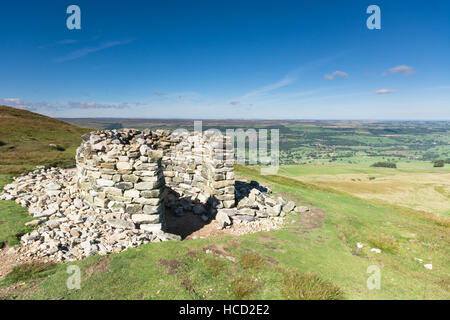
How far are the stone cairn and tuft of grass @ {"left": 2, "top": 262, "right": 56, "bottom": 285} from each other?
40cm

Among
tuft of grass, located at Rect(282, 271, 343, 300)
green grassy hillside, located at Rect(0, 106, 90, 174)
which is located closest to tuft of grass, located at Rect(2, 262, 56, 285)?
tuft of grass, located at Rect(282, 271, 343, 300)

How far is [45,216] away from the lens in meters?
9.21

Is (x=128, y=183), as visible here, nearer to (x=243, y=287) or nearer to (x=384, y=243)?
(x=243, y=287)

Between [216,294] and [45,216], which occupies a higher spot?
[45,216]

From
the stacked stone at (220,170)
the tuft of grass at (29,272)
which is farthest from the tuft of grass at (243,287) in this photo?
the stacked stone at (220,170)

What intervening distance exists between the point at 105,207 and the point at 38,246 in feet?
10.8

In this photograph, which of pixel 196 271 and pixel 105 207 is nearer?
pixel 196 271

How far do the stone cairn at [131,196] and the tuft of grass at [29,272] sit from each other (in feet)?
1.32

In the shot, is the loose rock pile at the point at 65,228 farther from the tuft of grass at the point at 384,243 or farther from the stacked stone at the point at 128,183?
the tuft of grass at the point at 384,243

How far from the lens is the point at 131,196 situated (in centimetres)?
1038

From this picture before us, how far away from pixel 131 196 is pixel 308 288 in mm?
8445

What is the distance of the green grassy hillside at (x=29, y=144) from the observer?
18531 mm

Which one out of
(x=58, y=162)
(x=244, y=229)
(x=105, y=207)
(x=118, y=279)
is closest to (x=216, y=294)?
(x=118, y=279)
